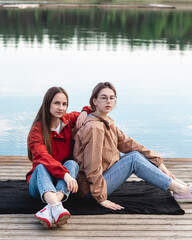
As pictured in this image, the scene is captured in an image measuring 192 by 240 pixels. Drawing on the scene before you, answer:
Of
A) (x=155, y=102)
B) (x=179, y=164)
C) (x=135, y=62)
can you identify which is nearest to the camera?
(x=179, y=164)

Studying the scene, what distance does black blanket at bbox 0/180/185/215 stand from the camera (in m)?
3.40

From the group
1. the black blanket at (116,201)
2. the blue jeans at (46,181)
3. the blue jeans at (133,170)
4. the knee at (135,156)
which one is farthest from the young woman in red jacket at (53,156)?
the knee at (135,156)

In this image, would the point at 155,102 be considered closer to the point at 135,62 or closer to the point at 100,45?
the point at 135,62

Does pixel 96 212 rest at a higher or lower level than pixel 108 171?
lower

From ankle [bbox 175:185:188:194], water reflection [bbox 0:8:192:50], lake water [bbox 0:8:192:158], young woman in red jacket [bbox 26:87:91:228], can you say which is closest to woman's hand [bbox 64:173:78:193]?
young woman in red jacket [bbox 26:87:91:228]

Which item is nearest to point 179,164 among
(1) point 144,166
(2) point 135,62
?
(1) point 144,166

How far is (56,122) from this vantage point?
11.5 ft

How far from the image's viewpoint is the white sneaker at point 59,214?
10.0ft

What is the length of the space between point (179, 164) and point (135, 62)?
10.8 m

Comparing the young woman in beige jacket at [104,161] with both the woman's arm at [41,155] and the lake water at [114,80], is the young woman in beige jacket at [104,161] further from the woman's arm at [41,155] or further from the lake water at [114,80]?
the lake water at [114,80]

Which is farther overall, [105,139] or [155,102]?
[155,102]

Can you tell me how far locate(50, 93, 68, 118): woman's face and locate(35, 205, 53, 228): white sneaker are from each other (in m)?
0.69

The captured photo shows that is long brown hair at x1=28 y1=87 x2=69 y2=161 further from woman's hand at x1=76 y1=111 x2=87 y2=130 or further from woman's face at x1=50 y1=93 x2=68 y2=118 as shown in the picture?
woman's hand at x1=76 y1=111 x2=87 y2=130

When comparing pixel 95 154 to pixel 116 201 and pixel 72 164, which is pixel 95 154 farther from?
pixel 116 201
